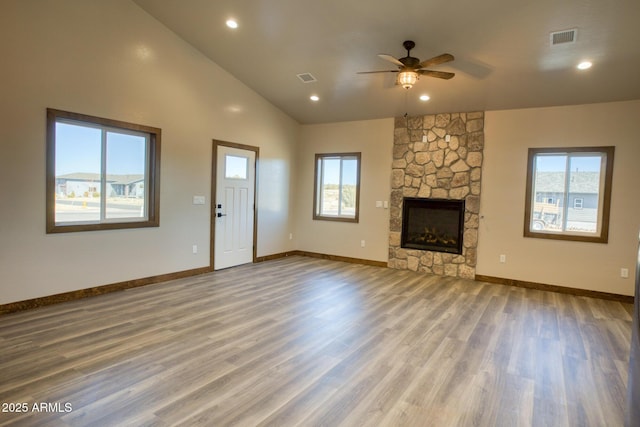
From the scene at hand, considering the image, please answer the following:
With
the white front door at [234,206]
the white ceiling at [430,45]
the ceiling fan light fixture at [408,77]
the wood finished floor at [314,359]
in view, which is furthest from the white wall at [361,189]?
the ceiling fan light fixture at [408,77]

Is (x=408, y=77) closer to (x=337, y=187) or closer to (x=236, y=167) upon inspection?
(x=236, y=167)

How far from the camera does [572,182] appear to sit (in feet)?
18.2

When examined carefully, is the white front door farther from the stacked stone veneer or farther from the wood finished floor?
the stacked stone veneer

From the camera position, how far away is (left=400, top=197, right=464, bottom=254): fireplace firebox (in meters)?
6.42

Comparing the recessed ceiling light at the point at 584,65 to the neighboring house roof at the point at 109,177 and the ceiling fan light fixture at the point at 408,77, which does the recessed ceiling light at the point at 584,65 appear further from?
the neighboring house roof at the point at 109,177

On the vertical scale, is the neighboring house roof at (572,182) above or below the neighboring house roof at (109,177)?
above

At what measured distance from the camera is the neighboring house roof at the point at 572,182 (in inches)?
213

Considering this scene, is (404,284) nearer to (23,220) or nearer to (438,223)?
(438,223)

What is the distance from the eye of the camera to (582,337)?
12.3ft

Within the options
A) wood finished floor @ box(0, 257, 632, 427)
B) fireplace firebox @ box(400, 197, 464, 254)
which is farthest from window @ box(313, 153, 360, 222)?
wood finished floor @ box(0, 257, 632, 427)

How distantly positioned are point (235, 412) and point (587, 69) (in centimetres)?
538

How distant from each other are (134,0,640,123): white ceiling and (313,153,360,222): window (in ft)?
4.78

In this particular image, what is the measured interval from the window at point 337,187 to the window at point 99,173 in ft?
11.3

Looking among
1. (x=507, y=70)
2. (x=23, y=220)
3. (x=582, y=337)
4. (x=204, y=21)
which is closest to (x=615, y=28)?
(x=507, y=70)
